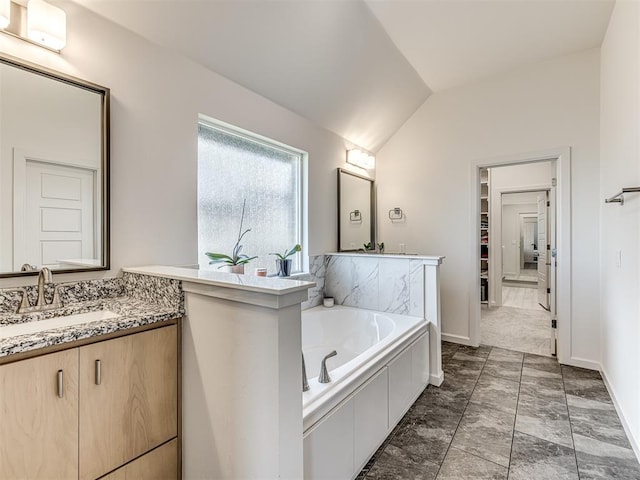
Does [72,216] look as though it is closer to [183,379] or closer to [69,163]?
[69,163]

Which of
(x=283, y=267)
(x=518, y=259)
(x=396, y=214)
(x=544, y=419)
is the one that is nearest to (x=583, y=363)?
(x=544, y=419)

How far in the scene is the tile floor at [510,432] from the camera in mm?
1632

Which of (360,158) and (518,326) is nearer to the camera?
(360,158)

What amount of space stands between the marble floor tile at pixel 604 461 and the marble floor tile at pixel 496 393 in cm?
43

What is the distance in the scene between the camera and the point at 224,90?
2242 mm

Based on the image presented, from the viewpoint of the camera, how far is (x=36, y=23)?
1365 millimetres

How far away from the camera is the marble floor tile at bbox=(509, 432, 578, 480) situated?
62.8 inches

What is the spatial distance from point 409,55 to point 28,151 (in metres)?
2.97

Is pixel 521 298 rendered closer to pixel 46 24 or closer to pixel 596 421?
pixel 596 421

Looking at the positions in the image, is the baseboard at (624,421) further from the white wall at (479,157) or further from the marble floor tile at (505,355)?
the marble floor tile at (505,355)

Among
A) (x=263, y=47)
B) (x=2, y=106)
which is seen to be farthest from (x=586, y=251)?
(x=2, y=106)

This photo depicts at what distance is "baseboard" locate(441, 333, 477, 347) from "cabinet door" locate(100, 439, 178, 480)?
302cm

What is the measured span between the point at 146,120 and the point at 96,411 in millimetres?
1493

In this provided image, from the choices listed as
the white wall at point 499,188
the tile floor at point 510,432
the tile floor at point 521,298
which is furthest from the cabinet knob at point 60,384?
the tile floor at point 521,298
